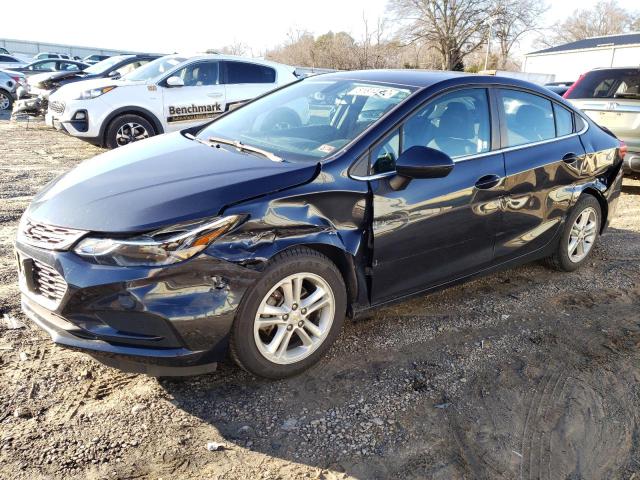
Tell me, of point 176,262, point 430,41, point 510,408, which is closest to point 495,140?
point 510,408

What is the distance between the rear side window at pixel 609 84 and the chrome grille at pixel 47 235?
8050 mm

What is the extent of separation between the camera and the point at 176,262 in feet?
8.34

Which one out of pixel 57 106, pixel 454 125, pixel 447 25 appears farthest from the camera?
pixel 447 25

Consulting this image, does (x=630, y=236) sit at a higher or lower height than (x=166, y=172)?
lower

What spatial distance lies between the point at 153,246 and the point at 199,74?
25.1ft

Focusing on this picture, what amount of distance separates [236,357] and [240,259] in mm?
524

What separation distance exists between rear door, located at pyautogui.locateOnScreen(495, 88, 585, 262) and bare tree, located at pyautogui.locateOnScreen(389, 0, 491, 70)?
44730mm

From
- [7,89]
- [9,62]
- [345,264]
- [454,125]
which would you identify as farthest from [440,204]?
[9,62]

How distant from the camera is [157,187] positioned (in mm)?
2846

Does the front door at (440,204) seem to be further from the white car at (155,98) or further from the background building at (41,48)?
the background building at (41,48)

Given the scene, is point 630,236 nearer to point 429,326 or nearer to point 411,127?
point 429,326

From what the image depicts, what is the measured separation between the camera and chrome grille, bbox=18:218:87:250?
262 centimetres

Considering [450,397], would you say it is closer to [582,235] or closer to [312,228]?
[312,228]

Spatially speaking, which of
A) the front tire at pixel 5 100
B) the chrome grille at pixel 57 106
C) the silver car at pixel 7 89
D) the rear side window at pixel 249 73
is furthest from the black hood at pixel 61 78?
the rear side window at pixel 249 73
